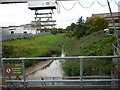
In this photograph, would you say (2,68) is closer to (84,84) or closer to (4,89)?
(4,89)

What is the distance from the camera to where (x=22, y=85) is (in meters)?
2.39

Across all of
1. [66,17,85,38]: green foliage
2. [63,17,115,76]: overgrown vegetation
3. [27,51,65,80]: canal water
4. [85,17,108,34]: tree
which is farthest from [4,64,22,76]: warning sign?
[66,17,85,38]: green foliage

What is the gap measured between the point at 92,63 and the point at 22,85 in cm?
168

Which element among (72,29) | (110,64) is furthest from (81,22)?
(110,64)

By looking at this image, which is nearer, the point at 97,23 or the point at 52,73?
the point at 52,73

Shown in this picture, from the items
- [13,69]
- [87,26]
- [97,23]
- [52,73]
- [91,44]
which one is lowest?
[52,73]

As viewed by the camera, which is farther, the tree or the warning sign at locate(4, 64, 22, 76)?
the tree

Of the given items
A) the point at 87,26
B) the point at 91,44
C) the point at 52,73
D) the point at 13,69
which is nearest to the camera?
the point at 13,69

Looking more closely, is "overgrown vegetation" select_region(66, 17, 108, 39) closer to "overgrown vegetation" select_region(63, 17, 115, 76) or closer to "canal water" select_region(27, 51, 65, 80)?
"overgrown vegetation" select_region(63, 17, 115, 76)

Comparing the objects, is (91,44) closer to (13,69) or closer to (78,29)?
(78,29)

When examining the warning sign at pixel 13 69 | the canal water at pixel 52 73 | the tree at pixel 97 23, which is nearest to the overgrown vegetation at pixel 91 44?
the tree at pixel 97 23

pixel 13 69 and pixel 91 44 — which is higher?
pixel 13 69

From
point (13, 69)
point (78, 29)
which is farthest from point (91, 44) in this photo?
point (13, 69)

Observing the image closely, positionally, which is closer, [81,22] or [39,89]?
[39,89]
